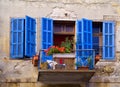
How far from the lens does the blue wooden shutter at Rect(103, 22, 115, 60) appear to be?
57.6ft

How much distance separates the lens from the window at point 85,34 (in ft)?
57.0

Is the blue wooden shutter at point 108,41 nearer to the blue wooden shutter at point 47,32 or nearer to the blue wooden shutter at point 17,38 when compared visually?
the blue wooden shutter at point 47,32

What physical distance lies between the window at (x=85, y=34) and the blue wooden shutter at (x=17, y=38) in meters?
0.79

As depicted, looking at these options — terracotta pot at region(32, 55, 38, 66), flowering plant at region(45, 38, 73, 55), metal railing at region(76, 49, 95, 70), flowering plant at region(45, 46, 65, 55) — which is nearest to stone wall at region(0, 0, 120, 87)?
terracotta pot at region(32, 55, 38, 66)

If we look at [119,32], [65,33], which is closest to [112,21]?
[119,32]

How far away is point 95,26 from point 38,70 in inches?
134

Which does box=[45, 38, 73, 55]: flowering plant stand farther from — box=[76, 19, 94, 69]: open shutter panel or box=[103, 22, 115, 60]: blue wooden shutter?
box=[103, 22, 115, 60]: blue wooden shutter

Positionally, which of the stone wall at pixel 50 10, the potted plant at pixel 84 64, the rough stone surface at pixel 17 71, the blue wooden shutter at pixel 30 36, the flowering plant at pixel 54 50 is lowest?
the rough stone surface at pixel 17 71

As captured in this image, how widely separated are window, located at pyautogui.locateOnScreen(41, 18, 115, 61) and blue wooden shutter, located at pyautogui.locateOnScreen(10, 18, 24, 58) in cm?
79

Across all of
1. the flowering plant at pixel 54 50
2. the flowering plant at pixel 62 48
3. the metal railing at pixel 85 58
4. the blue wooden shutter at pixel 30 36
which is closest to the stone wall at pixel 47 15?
the blue wooden shutter at pixel 30 36

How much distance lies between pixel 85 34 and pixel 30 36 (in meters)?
1.99

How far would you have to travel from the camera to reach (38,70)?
52.3 feet

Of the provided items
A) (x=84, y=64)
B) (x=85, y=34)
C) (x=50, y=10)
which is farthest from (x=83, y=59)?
(x=50, y=10)

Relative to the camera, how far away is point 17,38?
17.2 meters
